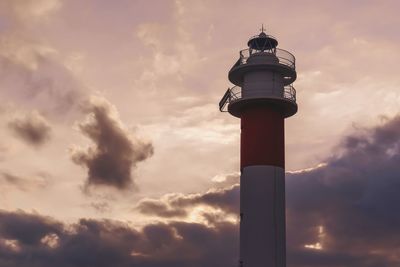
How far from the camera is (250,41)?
45.7 meters

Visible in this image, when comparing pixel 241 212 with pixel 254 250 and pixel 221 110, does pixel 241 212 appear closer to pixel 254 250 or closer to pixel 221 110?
pixel 254 250

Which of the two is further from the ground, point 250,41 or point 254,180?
point 250,41

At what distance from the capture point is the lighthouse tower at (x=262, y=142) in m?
41.5

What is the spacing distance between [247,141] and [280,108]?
131 inches

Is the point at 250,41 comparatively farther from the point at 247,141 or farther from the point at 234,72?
the point at 247,141

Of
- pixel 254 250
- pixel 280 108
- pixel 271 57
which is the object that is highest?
pixel 271 57

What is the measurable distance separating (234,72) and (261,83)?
222cm

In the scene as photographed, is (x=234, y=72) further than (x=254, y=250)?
Yes

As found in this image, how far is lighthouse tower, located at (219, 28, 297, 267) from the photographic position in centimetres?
4147

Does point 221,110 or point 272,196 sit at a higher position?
point 221,110

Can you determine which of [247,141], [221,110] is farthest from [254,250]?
[221,110]

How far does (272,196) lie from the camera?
42062 mm

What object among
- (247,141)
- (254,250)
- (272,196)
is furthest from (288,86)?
(254,250)

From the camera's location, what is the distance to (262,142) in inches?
1689
